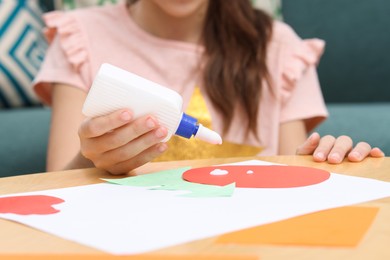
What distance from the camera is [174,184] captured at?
506 mm

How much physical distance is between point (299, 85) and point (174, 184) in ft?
2.09

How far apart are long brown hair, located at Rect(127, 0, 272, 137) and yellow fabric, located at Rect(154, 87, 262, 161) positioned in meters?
0.02

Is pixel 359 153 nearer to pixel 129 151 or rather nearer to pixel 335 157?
pixel 335 157

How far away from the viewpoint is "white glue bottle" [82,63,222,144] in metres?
0.50

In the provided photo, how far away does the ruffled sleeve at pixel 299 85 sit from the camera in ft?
3.52

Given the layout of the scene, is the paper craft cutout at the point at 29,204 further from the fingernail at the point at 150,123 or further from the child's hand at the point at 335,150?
the child's hand at the point at 335,150

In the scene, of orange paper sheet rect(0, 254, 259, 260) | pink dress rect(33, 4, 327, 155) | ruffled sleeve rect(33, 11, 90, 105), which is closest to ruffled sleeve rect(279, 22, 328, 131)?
pink dress rect(33, 4, 327, 155)

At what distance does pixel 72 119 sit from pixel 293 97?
366mm

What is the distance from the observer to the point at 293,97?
1084 millimetres

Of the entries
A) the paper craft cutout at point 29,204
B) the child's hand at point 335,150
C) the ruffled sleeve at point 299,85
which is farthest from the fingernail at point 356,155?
the ruffled sleeve at point 299,85

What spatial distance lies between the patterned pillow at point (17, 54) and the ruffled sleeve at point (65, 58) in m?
0.25

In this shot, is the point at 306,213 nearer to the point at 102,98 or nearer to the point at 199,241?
the point at 199,241

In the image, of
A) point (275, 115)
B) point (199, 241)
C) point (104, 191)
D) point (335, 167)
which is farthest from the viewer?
point (275, 115)

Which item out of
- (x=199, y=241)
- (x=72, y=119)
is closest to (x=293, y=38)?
(x=72, y=119)
